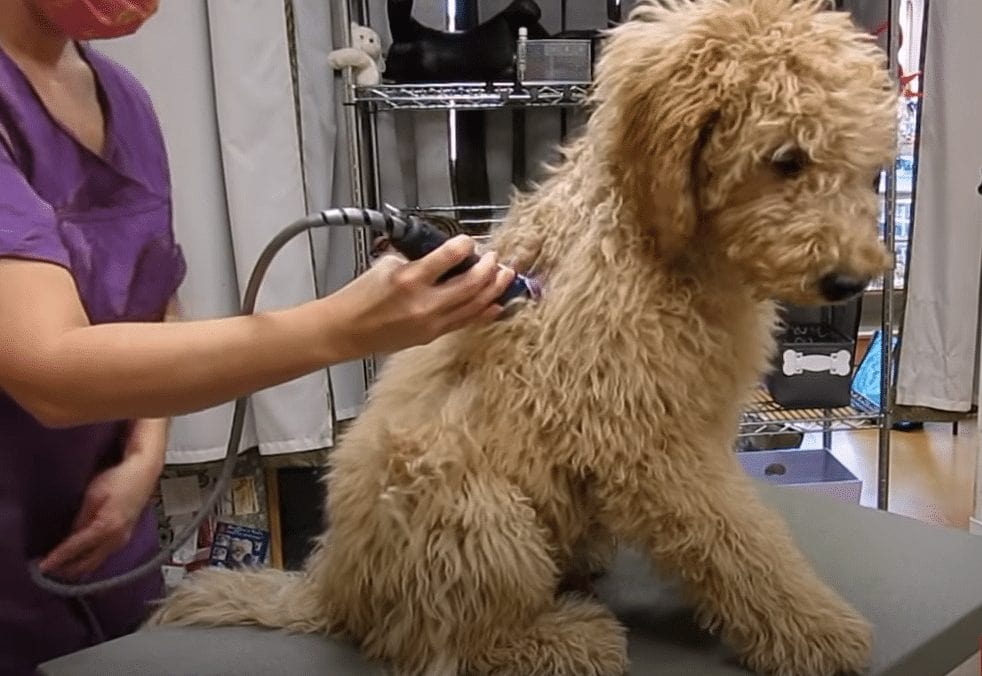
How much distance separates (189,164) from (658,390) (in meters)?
1.18

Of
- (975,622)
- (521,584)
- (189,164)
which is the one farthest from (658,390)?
(189,164)

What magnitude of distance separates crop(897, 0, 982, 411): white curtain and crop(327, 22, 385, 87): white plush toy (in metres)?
1.05

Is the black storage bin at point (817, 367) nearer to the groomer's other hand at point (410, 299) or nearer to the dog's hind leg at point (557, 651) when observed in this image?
the dog's hind leg at point (557, 651)

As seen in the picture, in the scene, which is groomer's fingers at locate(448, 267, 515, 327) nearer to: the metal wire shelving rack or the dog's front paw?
the dog's front paw

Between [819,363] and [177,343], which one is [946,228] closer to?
[819,363]

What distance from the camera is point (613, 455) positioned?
2.59 feet

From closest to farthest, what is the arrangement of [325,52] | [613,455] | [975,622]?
[613,455]
[975,622]
[325,52]

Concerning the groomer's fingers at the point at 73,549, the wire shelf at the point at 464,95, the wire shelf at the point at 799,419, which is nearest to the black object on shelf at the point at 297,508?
the wire shelf at the point at 464,95

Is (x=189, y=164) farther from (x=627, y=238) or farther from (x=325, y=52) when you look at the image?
(x=627, y=238)

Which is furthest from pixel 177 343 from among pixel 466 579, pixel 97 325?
pixel 466 579

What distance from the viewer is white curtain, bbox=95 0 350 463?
66.1 inches

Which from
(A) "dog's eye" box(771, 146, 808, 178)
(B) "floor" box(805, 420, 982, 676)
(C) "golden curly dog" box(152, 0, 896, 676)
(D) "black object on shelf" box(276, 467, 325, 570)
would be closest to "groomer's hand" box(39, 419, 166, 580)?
(C) "golden curly dog" box(152, 0, 896, 676)

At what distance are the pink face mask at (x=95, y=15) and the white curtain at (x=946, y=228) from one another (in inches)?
63.5

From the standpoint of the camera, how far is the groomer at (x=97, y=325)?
63 centimetres
